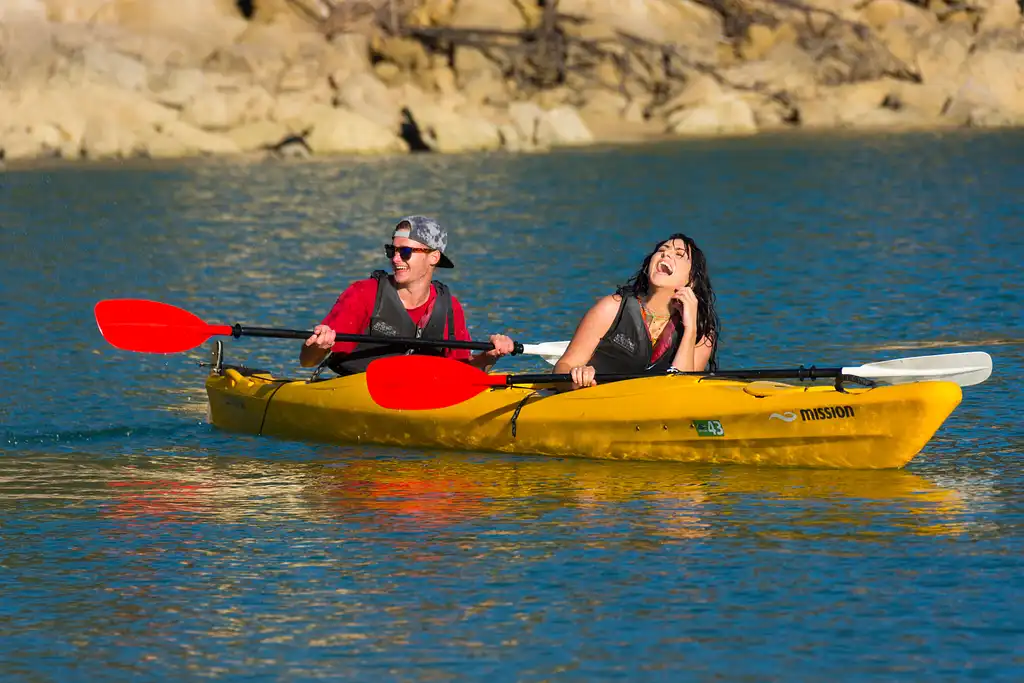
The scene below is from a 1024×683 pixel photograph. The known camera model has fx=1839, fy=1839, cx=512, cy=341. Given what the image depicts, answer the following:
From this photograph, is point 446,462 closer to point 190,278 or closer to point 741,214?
point 190,278

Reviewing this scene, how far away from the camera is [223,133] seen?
39031 mm

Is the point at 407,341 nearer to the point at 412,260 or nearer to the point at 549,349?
the point at 412,260

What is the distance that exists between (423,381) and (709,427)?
1594mm

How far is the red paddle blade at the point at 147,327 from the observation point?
35.3 ft

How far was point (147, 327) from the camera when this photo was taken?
1082 centimetres

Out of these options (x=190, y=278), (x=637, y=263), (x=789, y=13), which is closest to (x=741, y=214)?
(x=637, y=263)

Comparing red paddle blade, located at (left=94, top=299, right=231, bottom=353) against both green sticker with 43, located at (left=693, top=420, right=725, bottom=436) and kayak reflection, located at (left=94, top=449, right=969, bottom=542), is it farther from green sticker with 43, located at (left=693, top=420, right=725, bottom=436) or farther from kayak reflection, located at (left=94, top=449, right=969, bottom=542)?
green sticker with 43, located at (left=693, top=420, right=725, bottom=436)

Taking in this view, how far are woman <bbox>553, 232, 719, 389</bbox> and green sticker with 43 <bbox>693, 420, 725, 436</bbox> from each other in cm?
38

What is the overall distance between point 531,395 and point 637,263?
36.2ft

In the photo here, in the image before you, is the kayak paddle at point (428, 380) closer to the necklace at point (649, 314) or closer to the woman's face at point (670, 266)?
the necklace at point (649, 314)

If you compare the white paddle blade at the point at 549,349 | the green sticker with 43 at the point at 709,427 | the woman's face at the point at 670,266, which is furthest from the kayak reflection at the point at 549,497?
the white paddle blade at the point at 549,349

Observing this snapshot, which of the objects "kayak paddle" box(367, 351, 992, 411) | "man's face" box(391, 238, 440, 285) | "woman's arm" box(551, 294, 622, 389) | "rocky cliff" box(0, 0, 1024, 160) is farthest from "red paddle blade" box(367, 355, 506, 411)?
"rocky cliff" box(0, 0, 1024, 160)

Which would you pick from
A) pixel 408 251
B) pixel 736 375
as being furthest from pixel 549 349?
pixel 736 375

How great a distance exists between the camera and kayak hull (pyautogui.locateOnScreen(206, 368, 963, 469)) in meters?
8.77
